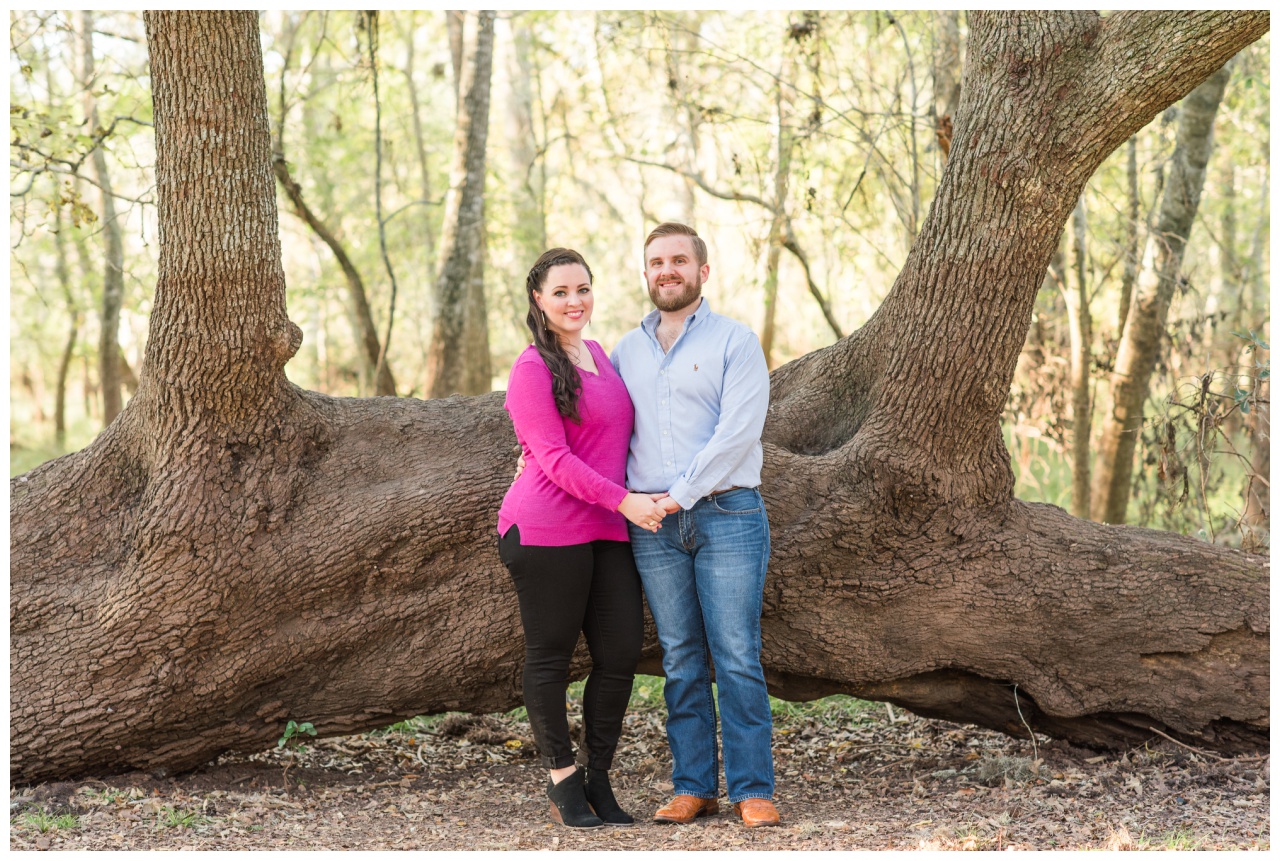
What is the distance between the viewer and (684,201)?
1639 centimetres

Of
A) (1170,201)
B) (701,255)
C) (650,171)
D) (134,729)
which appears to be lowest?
(134,729)

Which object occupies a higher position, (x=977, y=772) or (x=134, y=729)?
(x=134, y=729)

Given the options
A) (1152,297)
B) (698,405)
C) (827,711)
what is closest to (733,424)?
(698,405)

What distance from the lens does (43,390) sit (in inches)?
1112

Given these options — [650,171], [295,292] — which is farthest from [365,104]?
[295,292]

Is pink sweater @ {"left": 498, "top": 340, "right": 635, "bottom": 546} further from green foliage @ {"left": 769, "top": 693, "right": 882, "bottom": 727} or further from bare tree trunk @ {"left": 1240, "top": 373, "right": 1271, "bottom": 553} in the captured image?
bare tree trunk @ {"left": 1240, "top": 373, "right": 1271, "bottom": 553}

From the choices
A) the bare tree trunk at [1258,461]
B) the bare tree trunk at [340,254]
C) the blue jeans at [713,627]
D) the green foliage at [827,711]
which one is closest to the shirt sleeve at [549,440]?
the blue jeans at [713,627]

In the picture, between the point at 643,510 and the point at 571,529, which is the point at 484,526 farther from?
the point at 643,510

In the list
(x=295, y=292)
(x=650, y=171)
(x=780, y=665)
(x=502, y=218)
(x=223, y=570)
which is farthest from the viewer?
(x=650, y=171)

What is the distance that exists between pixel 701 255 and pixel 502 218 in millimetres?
11197

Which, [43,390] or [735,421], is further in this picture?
[43,390]

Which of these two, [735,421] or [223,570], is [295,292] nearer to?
[223,570]

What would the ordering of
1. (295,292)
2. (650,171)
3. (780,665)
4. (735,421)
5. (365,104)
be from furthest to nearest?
(650,171) → (365,104) → (295,292) → (780,665) → (735,421)

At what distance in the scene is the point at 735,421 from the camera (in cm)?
359
